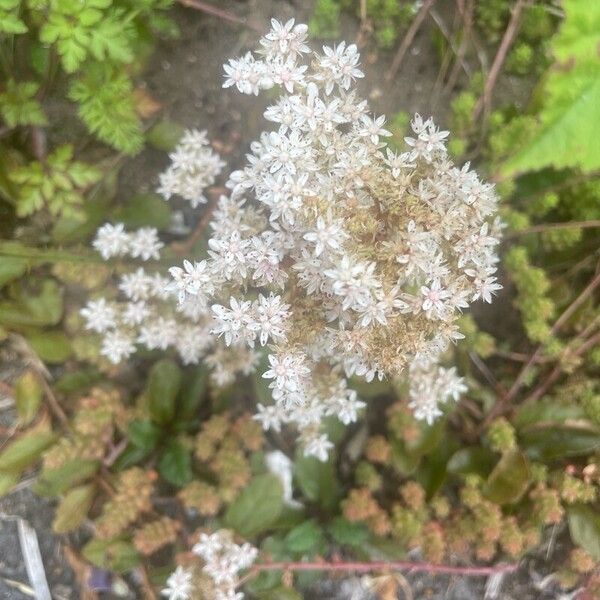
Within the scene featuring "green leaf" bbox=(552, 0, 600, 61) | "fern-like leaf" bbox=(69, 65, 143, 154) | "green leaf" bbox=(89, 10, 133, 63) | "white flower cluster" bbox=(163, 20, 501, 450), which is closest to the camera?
"white flower cluster" bbox=(163, 20, 501, 450)

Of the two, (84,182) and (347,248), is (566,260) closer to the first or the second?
(347,248)

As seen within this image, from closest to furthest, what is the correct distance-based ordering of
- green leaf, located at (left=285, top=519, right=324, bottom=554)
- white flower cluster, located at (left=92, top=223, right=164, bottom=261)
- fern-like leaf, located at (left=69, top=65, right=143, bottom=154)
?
fern-like leaf, located at (left=69, top=65, right=143, bottom=154) < white flower cluster, located at (left=92, top=223, right=164, bottom=261) < green leaf, located at (left=285, top=519, right=324, bottom=554)

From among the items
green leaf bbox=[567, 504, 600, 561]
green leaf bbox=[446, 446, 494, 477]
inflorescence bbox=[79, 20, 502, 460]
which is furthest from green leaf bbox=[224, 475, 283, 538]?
green leaf bbox=[567, 504, 600, 561]

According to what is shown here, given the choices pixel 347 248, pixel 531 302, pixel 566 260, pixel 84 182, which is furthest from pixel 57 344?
pixel 566 260

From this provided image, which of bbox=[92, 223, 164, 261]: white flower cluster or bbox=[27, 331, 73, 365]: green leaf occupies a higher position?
bbox=[92, 223, 164, 261]: white flower cluster

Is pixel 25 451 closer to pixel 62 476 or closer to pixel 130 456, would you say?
pixel 62 476

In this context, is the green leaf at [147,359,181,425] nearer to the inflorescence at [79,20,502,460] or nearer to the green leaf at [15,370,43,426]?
the green leaf at [15,370,43,426]
